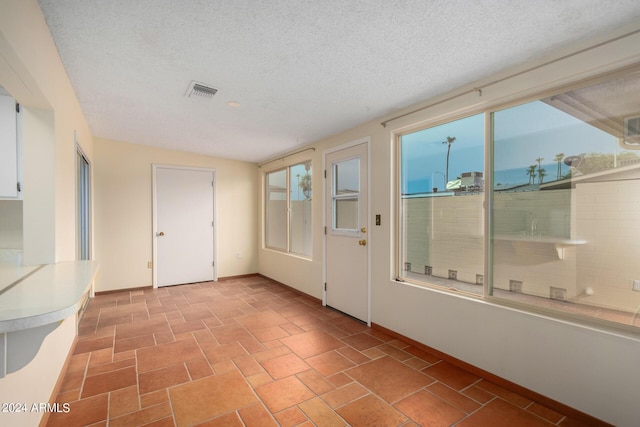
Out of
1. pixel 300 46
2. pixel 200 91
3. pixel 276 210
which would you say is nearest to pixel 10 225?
pixel 200 91

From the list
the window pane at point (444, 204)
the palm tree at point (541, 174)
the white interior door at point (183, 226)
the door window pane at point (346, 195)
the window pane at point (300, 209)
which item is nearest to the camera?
the palm tree at point (541, 174)

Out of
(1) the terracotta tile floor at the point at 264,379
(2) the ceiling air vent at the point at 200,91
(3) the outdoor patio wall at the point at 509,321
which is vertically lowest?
(1) the terracotta tile floor at the point at 264,379

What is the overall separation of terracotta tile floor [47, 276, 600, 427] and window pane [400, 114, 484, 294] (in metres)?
0.79

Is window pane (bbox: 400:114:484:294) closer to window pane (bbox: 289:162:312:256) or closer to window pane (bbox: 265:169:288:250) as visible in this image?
window pane (bbox: 289:162:312:256)

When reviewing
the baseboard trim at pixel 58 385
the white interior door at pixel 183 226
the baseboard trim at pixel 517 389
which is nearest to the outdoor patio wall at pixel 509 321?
the baseboard trim at pixel 517 389

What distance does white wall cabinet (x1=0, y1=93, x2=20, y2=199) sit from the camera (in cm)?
186

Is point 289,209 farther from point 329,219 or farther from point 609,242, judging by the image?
point 609,242

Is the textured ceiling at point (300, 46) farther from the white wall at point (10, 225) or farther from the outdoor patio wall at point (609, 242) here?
the white wall at point (10, 225)

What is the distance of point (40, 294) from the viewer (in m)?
1.15

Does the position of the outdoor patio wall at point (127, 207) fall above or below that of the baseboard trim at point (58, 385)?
above

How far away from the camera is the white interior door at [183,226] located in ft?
15.8

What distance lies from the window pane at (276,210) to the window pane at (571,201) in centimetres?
346

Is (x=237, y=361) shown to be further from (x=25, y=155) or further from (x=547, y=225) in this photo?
(x=547, y=225)

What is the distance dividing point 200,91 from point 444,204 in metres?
2.35
